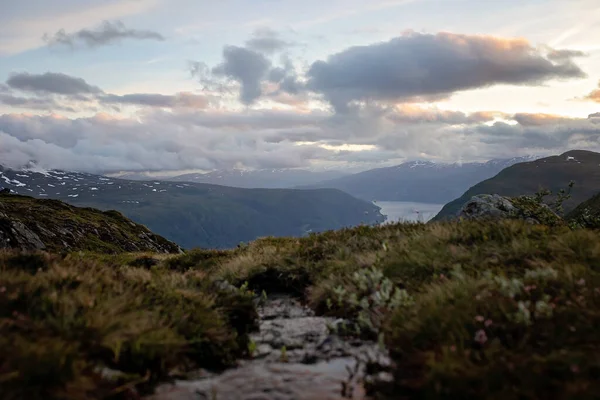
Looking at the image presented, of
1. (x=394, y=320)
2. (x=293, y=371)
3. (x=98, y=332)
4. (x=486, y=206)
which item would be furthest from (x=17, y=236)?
(x=394, y=320)

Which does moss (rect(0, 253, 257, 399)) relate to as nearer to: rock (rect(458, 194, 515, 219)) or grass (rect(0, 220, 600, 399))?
grass (rect(0, 220, 600, 399))

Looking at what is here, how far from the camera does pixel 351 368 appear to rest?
549cm

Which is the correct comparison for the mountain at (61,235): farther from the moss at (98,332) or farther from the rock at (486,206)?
the rock at (486,206)

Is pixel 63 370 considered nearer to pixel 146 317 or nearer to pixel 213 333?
pixel 146 317

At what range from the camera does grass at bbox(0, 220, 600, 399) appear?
14.2 ft

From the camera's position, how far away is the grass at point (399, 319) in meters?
4.32

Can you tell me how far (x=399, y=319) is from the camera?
6.21m

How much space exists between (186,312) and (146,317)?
864 millimetres

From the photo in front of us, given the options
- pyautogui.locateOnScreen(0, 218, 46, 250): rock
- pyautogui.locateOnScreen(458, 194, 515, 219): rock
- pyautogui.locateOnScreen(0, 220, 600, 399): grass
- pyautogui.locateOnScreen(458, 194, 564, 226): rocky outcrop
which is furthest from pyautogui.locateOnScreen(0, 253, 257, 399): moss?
pyautogui.locateOnScreen(0, 218, 46, 250): rock

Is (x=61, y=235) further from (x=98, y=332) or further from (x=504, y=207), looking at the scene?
(x=98, y=332)

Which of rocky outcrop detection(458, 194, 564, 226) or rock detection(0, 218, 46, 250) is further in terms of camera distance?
rock detection(0, 218, 46, 250)

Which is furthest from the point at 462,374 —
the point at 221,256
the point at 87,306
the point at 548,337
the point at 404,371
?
the point at 221,256

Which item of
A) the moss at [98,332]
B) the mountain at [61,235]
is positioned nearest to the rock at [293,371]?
the moss at [98,332]

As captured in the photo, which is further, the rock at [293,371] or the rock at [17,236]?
the rock at [17,236]
